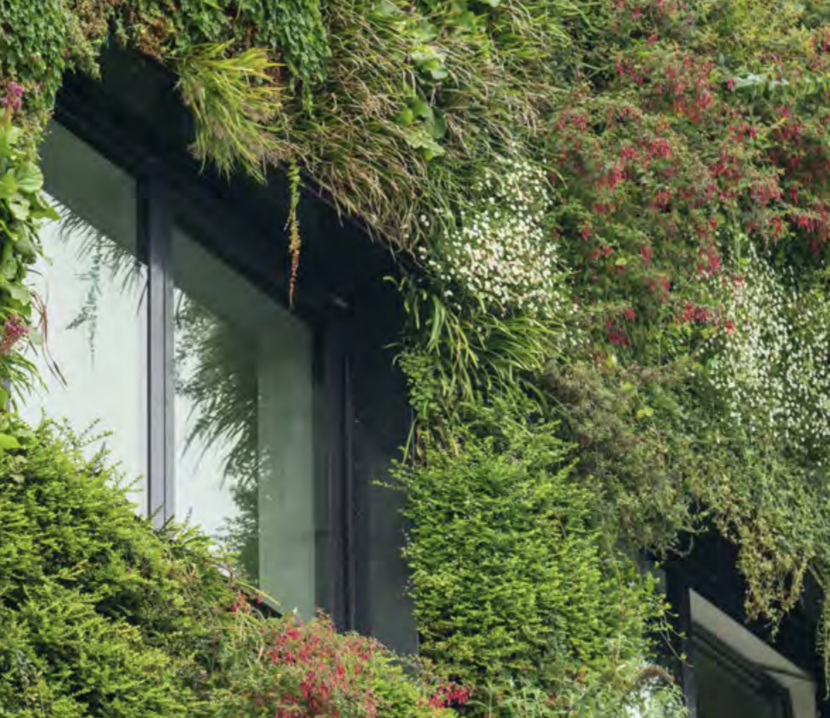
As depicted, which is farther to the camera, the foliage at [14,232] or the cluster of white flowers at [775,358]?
the cluster of white flowers at [775,358]

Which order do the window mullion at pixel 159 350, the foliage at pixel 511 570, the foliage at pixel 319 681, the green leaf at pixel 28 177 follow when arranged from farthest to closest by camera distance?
the foliage at pixel 511 570
the window mullion at pixel 159 350
the foliage at pixel 319 681
the green leaf at pixel 28 177

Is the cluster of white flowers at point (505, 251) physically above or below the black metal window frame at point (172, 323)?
above

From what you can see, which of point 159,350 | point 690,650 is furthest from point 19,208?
point 690,650

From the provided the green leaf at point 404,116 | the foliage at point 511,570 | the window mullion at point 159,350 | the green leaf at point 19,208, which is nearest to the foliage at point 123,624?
the window mullion at point 159,350

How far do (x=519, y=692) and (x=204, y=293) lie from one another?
244 centimetres

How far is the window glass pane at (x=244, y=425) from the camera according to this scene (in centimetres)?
820

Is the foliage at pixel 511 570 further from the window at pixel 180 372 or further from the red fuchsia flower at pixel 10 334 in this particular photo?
the red fuchsia flower at pixel 10 334

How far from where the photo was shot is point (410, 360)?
889 centimetres

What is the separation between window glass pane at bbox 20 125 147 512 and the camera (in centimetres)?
752

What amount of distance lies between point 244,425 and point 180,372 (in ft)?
1.63

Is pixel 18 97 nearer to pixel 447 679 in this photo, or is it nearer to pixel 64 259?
pixel 64 259

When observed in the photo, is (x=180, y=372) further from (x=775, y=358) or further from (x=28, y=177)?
(x=775, y=358)

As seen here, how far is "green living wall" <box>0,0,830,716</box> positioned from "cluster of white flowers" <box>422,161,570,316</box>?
2 cm

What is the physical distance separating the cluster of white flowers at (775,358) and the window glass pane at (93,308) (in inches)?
152
